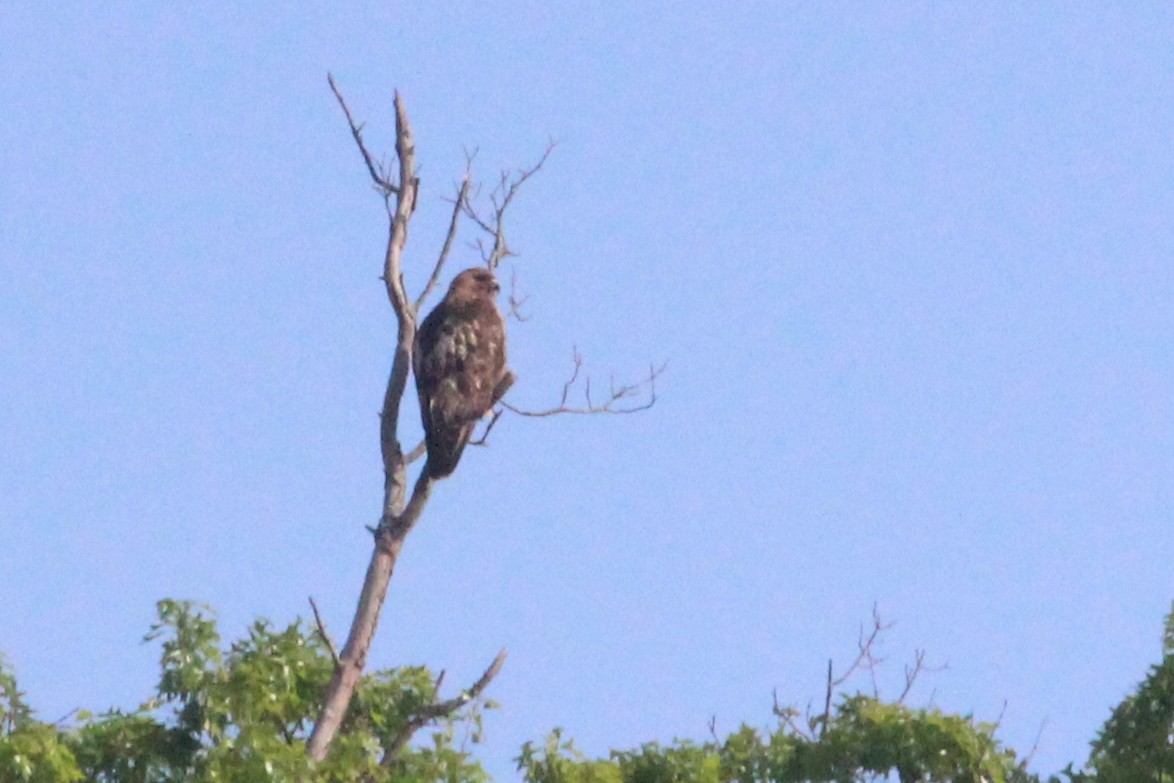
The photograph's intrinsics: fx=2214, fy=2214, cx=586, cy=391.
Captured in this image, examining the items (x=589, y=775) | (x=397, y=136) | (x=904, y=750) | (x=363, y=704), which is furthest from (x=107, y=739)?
(x=904, y=750)

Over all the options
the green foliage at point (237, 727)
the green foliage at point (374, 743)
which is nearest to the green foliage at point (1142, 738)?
the green foliage at point (374, 743)

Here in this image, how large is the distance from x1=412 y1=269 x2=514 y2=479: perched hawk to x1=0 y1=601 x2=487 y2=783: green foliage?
1.16 m

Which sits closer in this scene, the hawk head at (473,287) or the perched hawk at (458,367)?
the perched hawk at (458,367)

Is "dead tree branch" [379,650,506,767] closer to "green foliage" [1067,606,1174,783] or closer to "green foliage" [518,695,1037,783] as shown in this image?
"green foliage" [518,695,1037,783]

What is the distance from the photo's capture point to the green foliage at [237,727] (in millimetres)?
9867

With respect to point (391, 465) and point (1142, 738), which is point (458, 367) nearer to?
point (391, 465)

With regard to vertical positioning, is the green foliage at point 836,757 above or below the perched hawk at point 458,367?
below

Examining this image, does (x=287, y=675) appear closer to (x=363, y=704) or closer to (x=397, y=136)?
(x=363, y=704)

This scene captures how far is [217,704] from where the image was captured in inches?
408

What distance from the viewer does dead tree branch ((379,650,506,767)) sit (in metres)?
10.2

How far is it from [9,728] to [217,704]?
37.2 inches

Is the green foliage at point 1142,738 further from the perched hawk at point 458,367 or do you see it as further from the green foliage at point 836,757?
the perched hawk at point 458,367

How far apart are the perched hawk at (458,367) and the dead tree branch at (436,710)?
1.09m

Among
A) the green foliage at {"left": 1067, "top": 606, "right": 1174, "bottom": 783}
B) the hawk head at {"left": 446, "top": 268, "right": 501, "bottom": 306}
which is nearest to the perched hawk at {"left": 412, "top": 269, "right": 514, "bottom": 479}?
the hawk head at {"left": 446, "top": 268, "right": 501, "bottom": 306}
